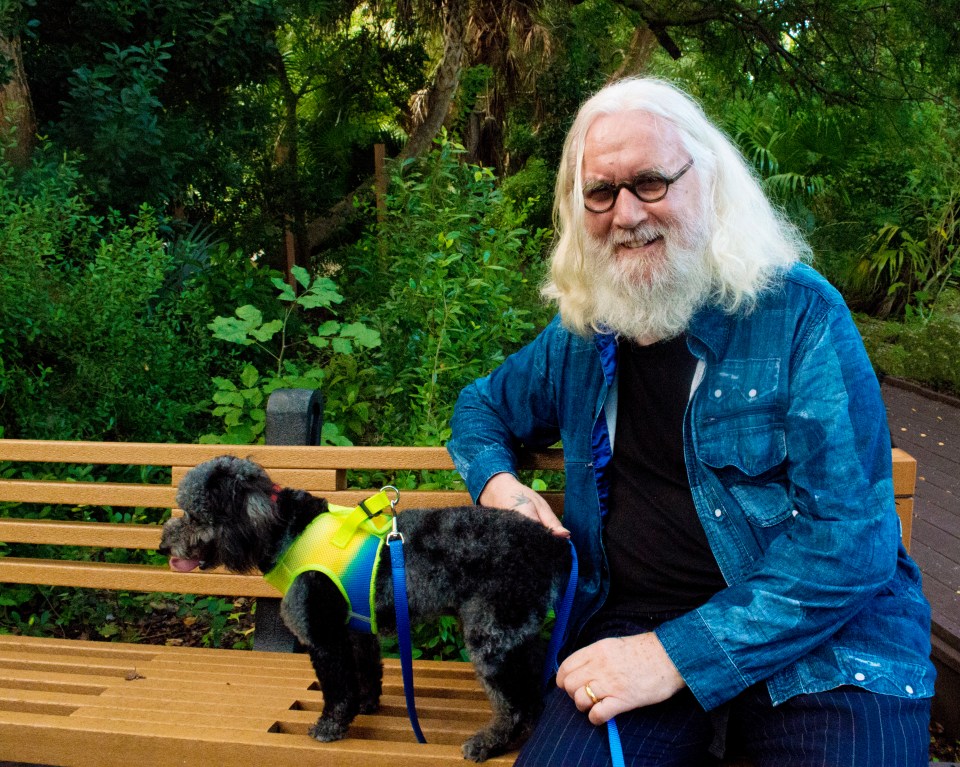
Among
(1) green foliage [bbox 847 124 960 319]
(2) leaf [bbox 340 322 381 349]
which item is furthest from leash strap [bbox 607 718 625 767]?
(1) green foliage [bbox 847 124 960 319]

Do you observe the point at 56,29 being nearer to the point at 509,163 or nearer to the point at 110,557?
the point at 110,557

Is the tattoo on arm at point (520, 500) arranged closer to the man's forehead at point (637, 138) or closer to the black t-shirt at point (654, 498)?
the black t-shirt at point (654, 498)

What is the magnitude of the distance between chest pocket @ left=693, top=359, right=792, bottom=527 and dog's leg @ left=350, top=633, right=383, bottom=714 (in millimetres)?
1143

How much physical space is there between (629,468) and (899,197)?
1396 cm

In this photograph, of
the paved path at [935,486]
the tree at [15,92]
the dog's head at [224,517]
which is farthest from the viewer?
the tree at [15,92]

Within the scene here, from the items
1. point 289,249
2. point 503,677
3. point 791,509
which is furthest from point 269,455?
point 289,249

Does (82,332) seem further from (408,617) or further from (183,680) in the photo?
(408,617)

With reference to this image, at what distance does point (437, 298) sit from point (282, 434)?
1820 millimetres

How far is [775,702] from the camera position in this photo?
2.05 m

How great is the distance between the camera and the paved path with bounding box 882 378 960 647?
4500mm

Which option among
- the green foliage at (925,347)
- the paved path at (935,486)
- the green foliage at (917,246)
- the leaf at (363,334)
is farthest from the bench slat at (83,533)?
the green foliage at (917,246)

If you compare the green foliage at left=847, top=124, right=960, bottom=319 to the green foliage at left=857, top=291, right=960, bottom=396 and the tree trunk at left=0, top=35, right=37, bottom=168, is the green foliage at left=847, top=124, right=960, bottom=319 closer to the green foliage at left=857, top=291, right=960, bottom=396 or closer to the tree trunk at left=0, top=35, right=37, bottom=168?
the green foliage at left=857, top=291, right=960, bottom=396

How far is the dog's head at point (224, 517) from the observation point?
2.40m

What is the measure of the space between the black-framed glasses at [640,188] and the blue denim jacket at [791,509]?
1.10 ft
